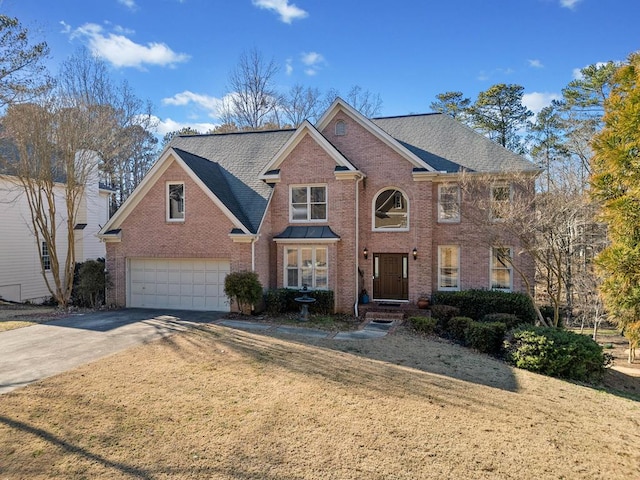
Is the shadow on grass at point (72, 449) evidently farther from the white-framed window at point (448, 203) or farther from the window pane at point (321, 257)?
the white-framed window at point (448, 203)

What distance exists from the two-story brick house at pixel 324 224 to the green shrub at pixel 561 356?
19.0 feet

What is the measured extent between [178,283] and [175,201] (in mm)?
3546

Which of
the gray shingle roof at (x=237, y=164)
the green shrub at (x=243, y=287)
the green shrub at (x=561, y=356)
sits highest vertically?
the gray shingle roof at (x=237, y=164)

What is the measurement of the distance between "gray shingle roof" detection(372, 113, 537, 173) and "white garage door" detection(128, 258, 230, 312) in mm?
10601

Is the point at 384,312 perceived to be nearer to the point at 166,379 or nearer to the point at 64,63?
the point at 166,379

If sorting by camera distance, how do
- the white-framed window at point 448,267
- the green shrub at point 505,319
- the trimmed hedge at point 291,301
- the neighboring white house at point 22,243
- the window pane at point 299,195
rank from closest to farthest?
the green shrub at point 505,319 → the trimmed hedge at point 291,301 → the white-framed window at point 448,267 → the window pane at point 299,195 → the neighboring white house at point 22,243

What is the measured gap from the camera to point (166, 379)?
812cm

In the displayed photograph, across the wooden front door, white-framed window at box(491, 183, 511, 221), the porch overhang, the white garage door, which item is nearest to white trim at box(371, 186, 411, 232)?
the wooden front door

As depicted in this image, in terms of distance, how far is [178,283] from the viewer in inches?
663

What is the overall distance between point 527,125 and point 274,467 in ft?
130


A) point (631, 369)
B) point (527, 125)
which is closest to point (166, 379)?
point (631, 369)

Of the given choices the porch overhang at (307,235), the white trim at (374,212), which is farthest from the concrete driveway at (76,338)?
the white trim at (374,212)

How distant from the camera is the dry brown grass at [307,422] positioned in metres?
5.13

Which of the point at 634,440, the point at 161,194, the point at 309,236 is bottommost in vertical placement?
the point at 634,440
